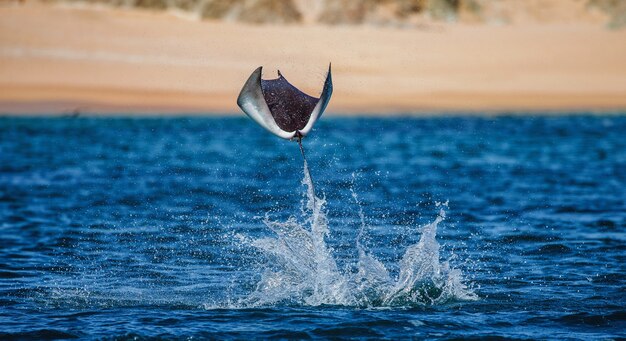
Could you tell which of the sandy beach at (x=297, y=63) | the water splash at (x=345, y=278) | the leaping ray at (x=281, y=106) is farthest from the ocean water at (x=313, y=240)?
the sandy beach at (x=297, y=63)

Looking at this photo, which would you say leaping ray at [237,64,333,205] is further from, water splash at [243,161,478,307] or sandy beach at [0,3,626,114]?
sandy beach at [0,3,626,114]

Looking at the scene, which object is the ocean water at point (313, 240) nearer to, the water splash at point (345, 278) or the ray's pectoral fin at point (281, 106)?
the water splash at point (345, 278)

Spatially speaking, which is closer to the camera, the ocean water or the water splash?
the ocean water

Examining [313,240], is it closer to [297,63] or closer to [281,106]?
[281,106]

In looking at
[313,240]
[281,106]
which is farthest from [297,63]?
[281,106]

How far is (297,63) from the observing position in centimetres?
2948

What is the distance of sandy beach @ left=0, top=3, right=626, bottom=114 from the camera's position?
2586cm

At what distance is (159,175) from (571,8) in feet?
80.7

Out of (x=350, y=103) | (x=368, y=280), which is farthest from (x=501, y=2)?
(x=368, y=280)

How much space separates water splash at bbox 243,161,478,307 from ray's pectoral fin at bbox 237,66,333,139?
0.39 meters

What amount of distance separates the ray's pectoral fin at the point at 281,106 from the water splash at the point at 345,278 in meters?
0.39

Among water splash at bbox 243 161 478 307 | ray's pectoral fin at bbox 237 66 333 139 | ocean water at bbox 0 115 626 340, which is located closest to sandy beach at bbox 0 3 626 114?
ocean water at bbox 0 115 626 340

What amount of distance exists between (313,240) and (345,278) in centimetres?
56

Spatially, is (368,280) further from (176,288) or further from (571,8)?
(571,8)
